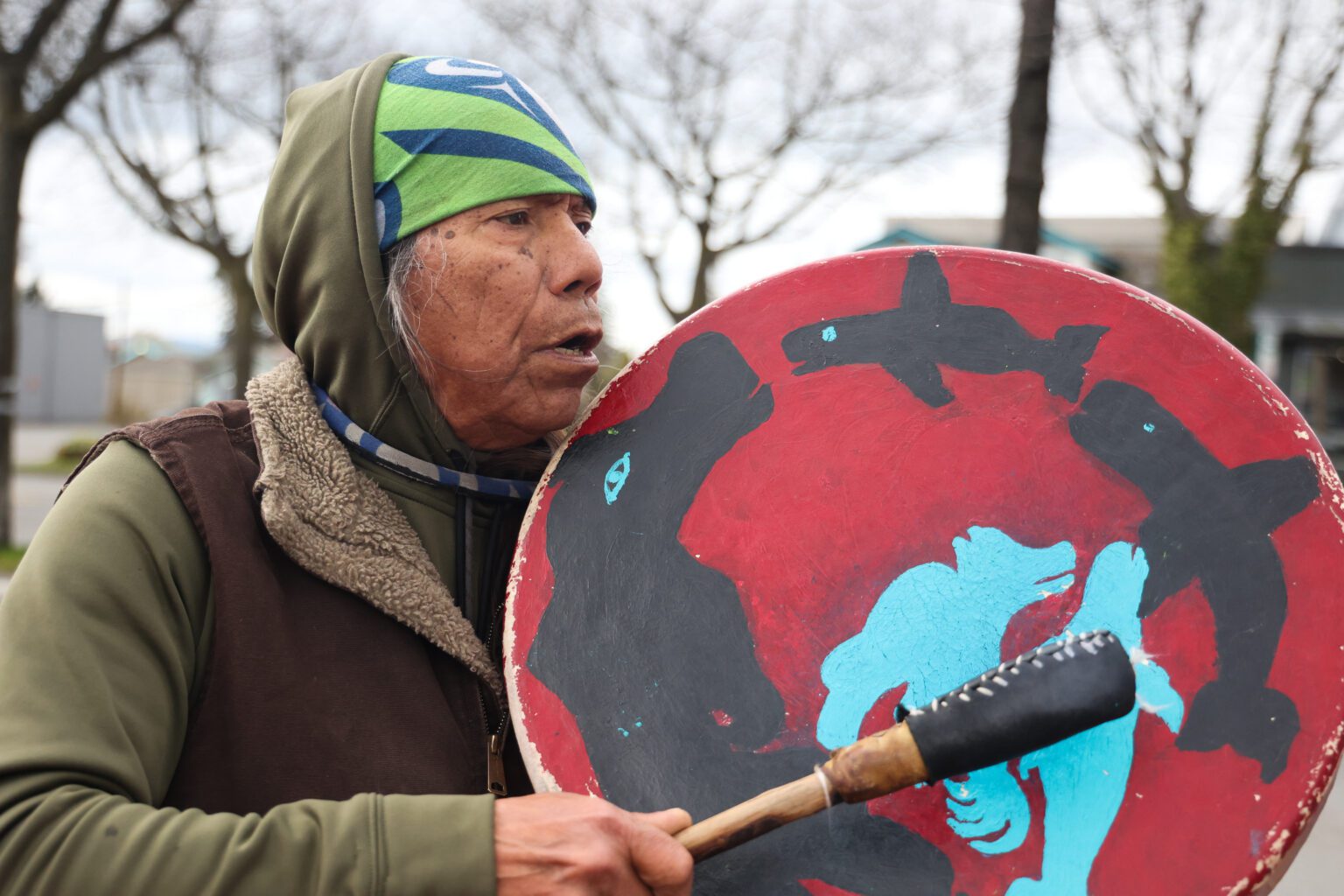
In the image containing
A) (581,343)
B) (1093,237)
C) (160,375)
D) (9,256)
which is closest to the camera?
(581,343)

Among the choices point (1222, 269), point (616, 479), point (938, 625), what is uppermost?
point (1222, 269)

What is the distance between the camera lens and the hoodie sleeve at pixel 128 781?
0.94 meters

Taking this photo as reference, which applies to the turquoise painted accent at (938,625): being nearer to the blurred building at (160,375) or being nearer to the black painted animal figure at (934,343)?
the black painted animal figure at (934,343)

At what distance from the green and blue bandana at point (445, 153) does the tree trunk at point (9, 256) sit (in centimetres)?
817

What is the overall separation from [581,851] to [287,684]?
0.38 m

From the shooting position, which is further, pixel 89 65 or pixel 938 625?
pixel 89 65

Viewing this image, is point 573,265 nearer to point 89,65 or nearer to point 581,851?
point 581,851

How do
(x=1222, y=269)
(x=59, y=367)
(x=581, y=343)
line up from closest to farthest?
(x=581, y=343) → (x=1222, y=269) → (x=59, y=367)

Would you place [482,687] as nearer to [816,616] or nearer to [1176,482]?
[816,616]

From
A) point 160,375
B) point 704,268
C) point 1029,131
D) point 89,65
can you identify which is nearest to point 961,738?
point 1029,131

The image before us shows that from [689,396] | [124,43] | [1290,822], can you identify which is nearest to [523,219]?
[689,396]

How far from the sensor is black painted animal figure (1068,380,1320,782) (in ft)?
3.62

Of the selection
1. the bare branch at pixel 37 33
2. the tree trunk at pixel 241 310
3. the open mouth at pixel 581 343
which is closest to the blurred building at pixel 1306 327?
the tree trunk at pixel 241 310

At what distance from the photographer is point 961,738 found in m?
1.05
